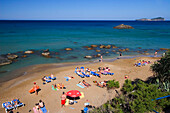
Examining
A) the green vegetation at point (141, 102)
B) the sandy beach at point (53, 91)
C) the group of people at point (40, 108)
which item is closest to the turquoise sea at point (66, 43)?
the sandy beach at point (53, 91)

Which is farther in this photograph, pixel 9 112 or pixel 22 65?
pixel 22 65

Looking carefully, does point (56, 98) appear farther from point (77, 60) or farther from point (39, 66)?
point (77, 60)

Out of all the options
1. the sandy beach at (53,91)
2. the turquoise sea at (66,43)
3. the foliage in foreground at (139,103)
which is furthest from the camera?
the turquoise sea at (66,43)

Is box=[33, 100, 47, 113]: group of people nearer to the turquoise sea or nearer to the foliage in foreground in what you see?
the foliage in foreground

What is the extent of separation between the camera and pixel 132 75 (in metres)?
18.1

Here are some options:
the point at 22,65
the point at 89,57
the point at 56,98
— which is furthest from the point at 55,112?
the point at 89,57

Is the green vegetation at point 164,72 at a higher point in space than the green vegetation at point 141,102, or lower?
higher

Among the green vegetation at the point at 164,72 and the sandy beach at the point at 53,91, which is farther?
the sandy beach at the point at 53,91

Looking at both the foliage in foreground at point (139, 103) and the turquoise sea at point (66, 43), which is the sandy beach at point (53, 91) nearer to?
the foliage in foreground at point (139, 103)

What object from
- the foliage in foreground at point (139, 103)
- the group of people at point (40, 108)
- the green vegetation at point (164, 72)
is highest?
the green vegetation at point (164, 72)

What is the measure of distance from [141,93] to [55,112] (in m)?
7.28

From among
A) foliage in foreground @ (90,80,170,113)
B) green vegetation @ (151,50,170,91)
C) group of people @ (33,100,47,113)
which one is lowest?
group of people @ (33,100,47,113)

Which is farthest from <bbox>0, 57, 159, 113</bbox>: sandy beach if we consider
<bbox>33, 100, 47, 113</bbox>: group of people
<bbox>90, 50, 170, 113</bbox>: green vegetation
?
<bbox>90, 50, 170, 113</bbox>: green vegetation

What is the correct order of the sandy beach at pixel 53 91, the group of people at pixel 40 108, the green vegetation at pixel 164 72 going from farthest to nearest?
the sandy beach at pixel 53 91 < the green vegetation at pixel 164 72 < the group of people at pixel 40 108
